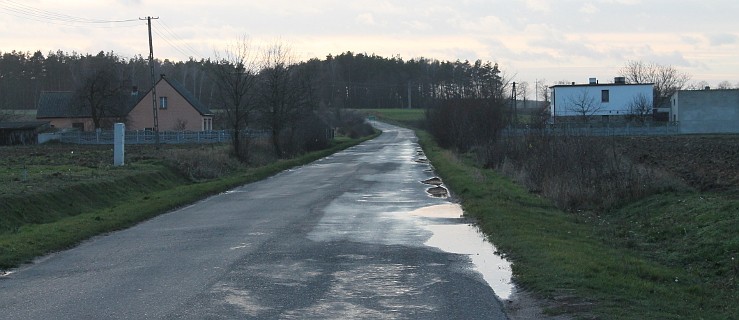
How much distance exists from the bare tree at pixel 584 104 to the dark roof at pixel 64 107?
44.7m

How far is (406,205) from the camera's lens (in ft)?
72.8

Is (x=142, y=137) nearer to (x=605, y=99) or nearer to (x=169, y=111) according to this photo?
(x=169, y=111)

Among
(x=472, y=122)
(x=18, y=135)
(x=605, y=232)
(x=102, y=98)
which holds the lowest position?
(x=605, y=232)

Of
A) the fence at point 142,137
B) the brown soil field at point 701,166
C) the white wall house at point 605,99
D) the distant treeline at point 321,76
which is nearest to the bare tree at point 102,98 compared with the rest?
the fence at point 142,137

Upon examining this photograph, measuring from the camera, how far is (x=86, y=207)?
67.7ft

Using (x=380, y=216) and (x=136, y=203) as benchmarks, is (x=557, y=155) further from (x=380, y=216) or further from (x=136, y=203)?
(x=136, y=203)

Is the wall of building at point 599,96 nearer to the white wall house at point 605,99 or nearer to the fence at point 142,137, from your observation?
the white wall house at point 605,99

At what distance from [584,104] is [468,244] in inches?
2895

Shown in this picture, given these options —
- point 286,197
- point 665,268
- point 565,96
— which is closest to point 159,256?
point 665,268

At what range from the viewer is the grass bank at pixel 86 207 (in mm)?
14477

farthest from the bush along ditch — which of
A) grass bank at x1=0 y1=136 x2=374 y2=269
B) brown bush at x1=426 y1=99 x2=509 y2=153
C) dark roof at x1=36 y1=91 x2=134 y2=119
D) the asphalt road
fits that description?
dark roof at x1=36 y1=91 x2=134 y2=119

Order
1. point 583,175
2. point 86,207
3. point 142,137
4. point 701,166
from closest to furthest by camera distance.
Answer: point 86,207, point 583,175, point 701,166, point 142,137

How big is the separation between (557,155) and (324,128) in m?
44.3

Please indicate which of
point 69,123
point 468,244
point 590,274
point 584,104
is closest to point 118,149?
point 468,244
